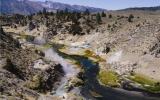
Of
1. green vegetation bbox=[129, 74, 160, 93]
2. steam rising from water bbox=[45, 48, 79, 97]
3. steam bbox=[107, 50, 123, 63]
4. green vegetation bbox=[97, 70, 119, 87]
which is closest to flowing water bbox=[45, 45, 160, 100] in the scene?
steam rising from water bbox=[45, 48, 79, 97]

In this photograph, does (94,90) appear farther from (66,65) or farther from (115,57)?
(115,57)

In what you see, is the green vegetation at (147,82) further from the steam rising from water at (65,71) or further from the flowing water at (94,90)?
the steam rising from water at (65,71)

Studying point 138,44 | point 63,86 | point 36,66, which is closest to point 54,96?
point 63,86

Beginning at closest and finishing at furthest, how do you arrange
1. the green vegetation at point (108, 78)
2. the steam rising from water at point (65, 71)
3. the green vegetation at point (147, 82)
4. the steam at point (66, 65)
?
the steam rising from water at point (65, 71), the green vegetation at point (147, 82), the green vegetation at point (108, 78), the steam at point (66, 65)

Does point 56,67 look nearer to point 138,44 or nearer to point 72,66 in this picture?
point 72,66

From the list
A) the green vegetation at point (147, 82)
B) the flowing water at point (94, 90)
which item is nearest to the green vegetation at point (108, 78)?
A: the flowing water at point (94, 90)

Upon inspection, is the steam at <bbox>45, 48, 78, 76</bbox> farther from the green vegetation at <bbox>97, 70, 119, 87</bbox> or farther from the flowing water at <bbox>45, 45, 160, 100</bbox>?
the green vegetation at <bbox>97, 70, 119, 87</bbox>
